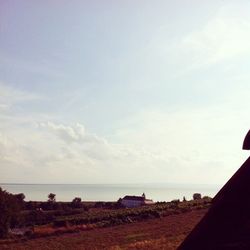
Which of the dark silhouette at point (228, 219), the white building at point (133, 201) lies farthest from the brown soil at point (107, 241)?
the white building at point (133, 201)

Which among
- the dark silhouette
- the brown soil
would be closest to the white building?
the brown soil

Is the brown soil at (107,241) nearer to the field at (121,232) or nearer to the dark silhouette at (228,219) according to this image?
the field at (121,232)

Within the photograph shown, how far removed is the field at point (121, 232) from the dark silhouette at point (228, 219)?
26065 mm

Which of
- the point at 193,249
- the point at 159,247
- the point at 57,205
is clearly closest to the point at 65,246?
the point at 159,247

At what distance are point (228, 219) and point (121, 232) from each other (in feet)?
149

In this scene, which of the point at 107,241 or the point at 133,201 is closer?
the point at 107,241

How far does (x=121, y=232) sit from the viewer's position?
1909 inches

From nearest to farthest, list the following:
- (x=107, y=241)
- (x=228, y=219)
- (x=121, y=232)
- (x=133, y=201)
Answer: (x=228, y=219), (x=107, y=241), (x=121, y=232), (x=133, y=201)

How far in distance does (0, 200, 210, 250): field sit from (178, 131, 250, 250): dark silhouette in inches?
1026

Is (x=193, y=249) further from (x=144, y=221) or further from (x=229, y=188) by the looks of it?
(x=144, y=221)

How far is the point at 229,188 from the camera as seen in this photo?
187 inches

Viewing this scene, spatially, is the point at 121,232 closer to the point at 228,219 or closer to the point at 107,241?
the point at 107,241

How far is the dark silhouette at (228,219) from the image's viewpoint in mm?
4495

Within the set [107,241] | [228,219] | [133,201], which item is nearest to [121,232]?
[107,241]
